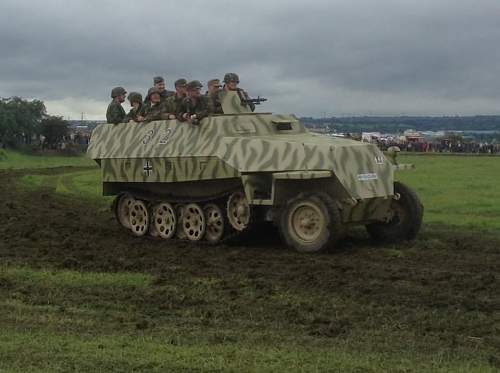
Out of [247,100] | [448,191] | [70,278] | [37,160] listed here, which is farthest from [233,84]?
[37,160]

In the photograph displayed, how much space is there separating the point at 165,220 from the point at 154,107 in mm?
2156

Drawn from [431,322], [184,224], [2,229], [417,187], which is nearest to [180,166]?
[184,224]

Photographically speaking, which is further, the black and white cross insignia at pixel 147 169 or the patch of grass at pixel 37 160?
the patch of grass at pixel 37 160

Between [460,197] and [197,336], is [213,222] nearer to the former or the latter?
[197,336]

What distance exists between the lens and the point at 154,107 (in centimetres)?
1669

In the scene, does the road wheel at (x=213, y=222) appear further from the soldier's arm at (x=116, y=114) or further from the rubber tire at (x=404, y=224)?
the soldier's arm at (x=116, y=114)

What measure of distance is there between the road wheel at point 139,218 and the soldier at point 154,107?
157 cm

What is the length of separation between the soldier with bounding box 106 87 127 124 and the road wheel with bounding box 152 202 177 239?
2.06 metres

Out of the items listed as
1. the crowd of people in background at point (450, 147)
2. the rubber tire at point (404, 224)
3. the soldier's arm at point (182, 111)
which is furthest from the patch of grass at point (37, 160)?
the rubber tire at point (404, 224)

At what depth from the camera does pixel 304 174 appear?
1338cm

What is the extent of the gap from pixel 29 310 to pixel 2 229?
770 cm

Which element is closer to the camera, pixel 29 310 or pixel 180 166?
pixel 29 310

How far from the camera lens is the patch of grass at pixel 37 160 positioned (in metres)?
52.0

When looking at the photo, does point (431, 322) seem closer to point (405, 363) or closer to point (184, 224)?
point (405, 363)
